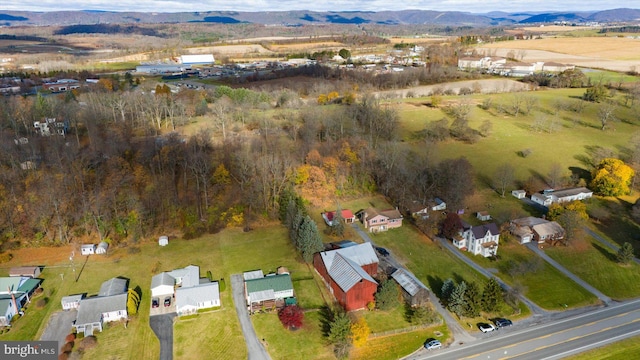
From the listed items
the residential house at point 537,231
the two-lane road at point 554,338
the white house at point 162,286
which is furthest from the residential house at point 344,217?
the two-lane road at point 554,338

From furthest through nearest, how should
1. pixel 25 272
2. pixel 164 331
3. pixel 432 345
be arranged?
1. pixel 25 272
2. pixel 164 331
3. pixel 432 345

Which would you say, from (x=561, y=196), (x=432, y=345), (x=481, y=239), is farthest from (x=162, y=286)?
(x=561, y=196)

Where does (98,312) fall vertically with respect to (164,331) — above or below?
above

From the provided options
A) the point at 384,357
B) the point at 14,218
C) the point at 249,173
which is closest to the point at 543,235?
the point at 384,357

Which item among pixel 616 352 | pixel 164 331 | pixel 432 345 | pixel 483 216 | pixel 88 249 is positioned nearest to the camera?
pixel 616 352

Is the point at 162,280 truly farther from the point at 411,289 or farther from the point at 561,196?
the point at 561,196

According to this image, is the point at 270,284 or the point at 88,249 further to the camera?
the point at 88,249

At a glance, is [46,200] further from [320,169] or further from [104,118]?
[320,169]
